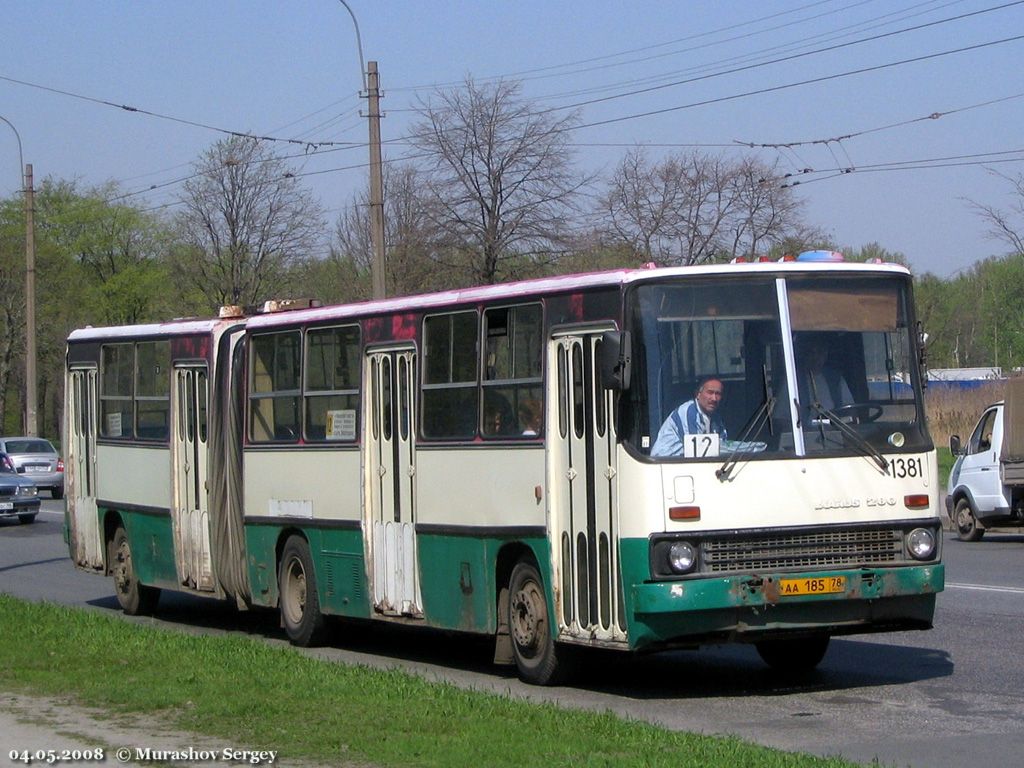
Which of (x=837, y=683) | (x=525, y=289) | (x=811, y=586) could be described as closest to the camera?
(x=811, y=586)

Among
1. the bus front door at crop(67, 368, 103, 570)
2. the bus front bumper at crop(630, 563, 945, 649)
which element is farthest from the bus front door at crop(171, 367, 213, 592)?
the bus front bumper at crop(630, 563, 945, 649)

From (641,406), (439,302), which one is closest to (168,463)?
(439,302)

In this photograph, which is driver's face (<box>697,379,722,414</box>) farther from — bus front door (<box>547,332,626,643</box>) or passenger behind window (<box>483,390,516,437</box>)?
passenger behind window (<box>483,390,516,437</box>)

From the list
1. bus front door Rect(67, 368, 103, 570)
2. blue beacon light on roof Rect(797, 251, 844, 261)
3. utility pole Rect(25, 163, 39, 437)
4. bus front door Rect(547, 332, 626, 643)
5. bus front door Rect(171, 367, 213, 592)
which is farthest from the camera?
utility pole Rect(25, 163, 39, 437)

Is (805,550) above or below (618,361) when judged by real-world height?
below

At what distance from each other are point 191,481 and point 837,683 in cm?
744

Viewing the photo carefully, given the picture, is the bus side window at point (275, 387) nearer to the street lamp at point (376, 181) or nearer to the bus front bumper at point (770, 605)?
the bus front bumper at point (770, 605)

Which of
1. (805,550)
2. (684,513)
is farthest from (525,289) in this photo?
(805,550)

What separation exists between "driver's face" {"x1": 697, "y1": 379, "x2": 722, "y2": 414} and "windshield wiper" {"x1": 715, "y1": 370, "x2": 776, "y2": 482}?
24cm

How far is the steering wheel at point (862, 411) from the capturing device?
10.8 metres

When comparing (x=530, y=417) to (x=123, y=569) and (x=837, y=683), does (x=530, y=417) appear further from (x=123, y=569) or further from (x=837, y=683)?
(x=123, y=569)

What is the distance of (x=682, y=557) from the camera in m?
10.2

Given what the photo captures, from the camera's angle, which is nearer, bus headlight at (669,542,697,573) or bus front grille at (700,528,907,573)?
bus headlight at (669,542,697,573)

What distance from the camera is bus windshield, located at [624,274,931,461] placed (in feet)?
34.3
